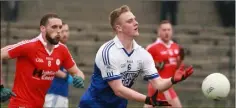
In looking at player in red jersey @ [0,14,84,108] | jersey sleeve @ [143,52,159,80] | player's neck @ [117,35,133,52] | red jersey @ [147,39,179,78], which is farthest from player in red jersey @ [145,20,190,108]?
player's neck @ [117,35,133,52]

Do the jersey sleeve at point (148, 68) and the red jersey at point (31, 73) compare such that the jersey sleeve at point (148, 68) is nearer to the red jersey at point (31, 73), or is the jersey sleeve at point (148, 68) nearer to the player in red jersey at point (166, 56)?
the red jersey at point (31, 73)

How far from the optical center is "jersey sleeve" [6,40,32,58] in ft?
29.8

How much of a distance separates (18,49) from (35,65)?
12.1 inches

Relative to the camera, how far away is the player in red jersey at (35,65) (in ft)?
30.1

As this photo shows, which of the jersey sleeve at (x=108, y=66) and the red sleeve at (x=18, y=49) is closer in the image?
the jersey sleeve at (x=108, y=66)

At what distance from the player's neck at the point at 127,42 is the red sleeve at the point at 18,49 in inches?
52.0

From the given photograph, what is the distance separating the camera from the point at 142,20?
17.6 metres

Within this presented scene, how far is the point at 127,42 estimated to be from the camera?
334 inches

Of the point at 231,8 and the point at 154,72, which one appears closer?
the point at 154,72

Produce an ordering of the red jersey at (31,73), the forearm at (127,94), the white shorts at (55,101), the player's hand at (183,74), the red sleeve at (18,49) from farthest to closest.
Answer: the white shorts at (55,101)
the red jersey at (31,73)
the red sleeve at (18,49)
the forearm at (127,94)
the player's hand at (183,74)

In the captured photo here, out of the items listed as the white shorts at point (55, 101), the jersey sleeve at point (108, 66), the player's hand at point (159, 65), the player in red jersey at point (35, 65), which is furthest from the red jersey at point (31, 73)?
the player's hand at point (159, 65)

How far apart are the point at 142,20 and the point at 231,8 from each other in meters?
2.08

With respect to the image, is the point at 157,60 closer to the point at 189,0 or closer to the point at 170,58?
the point at 170,58

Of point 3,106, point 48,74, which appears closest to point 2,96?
point 48,74
